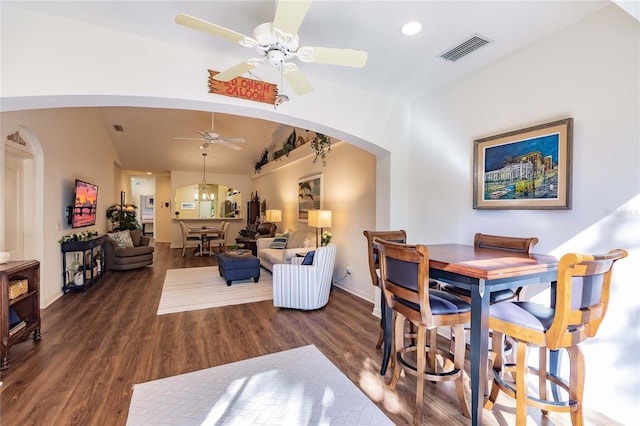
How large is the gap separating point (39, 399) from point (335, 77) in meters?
3.75

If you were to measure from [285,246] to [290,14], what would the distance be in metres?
5.23

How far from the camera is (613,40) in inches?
78.4

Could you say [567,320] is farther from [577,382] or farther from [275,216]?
[275,216]

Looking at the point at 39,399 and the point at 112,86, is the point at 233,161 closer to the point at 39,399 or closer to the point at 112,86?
→ the point at 112,86

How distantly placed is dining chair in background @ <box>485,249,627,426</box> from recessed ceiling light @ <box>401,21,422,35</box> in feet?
6.30

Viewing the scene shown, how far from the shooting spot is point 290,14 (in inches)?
62.2

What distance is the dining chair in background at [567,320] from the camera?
1.41 metres

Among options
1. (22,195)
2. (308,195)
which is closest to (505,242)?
(308,195)

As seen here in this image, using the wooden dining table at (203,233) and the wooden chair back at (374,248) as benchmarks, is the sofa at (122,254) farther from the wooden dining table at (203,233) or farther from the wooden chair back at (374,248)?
the wooden chair back at (374,248)

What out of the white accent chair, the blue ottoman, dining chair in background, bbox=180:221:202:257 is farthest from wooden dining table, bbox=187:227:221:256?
the white accent chair

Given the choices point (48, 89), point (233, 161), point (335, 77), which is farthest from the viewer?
point (233, 161)

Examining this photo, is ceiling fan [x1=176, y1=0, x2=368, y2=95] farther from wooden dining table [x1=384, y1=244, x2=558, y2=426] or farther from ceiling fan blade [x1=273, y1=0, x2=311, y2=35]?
wooden dining table [x1=384, y1=244, x2=558, y2=426]

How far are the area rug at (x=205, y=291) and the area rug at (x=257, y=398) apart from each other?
5.93ft

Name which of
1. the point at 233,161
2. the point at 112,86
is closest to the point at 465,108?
the point at 112,86
